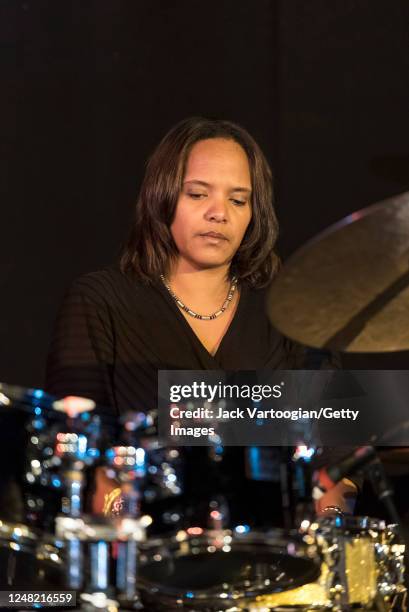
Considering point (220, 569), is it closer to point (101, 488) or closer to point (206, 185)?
point (101, 488)

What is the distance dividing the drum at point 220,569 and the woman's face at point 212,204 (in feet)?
2.02

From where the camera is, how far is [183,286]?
1907mm

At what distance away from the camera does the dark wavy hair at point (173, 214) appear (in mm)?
1874

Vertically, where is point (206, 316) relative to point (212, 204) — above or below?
below

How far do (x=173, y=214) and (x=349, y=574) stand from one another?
78cm

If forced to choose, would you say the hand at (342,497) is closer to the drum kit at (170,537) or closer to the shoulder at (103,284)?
the drum kit at (170,537)

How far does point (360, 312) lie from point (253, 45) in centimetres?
87

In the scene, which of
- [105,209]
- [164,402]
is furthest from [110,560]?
[105,209]

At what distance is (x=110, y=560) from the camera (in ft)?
4.58

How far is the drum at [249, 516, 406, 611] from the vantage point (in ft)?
4.61

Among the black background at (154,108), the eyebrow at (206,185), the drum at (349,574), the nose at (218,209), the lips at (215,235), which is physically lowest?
the drum at (349,574)

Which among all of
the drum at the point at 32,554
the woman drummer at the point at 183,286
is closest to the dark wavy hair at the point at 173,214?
the woman drummer at the point at 183,286

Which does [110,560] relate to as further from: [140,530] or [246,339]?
[246,339]

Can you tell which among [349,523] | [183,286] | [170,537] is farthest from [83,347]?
[349,523]
